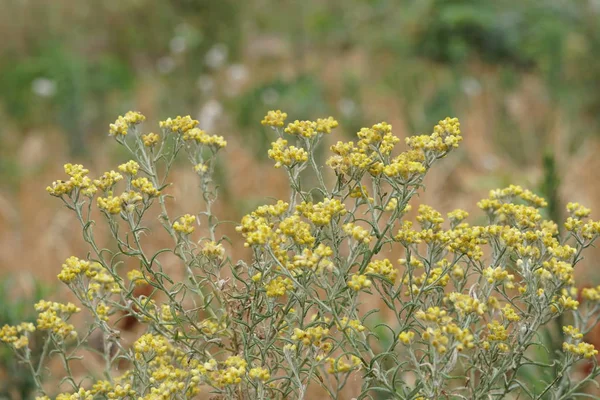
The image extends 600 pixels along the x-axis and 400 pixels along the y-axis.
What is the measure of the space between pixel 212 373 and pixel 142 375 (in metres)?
0.14

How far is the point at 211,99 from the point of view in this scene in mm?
4992

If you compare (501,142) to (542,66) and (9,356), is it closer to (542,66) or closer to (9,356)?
(542,66)

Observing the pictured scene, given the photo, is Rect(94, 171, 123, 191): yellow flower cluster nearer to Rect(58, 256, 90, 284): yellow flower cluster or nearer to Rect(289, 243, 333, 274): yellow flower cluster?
Rect(58, 256, 90, 284): yellow flower cluster

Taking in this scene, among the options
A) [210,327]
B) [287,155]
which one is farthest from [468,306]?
[210,327]

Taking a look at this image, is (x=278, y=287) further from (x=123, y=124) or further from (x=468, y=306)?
(x=123, y=124)

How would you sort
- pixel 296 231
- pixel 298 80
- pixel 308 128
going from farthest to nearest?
pixel 298 80 < pixel 308 128 < pixel 296 231

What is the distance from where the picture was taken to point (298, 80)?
4.58 metres

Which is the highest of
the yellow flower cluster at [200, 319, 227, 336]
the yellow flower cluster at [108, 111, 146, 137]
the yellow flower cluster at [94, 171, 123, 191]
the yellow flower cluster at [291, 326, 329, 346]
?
the yellow flower cluster at [108, 111, 146, 137]

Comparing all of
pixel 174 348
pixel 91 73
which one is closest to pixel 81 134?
pixel 91 73

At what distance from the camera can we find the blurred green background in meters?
3.91

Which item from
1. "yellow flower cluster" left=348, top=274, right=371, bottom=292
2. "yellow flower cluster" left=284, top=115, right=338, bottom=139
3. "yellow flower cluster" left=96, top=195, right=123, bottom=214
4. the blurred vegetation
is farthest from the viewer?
the blurred vegetation

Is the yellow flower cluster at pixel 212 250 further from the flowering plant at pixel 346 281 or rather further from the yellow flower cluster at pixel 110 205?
the yellow flower cluster at pixel 110 205

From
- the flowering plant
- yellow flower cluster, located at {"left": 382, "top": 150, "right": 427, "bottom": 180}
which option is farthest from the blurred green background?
yellow flower cluster, located at {"left": 382, "top": 150, "right": 427, "bottom": 180}

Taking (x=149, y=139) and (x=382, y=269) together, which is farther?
(x=149, y=139)
